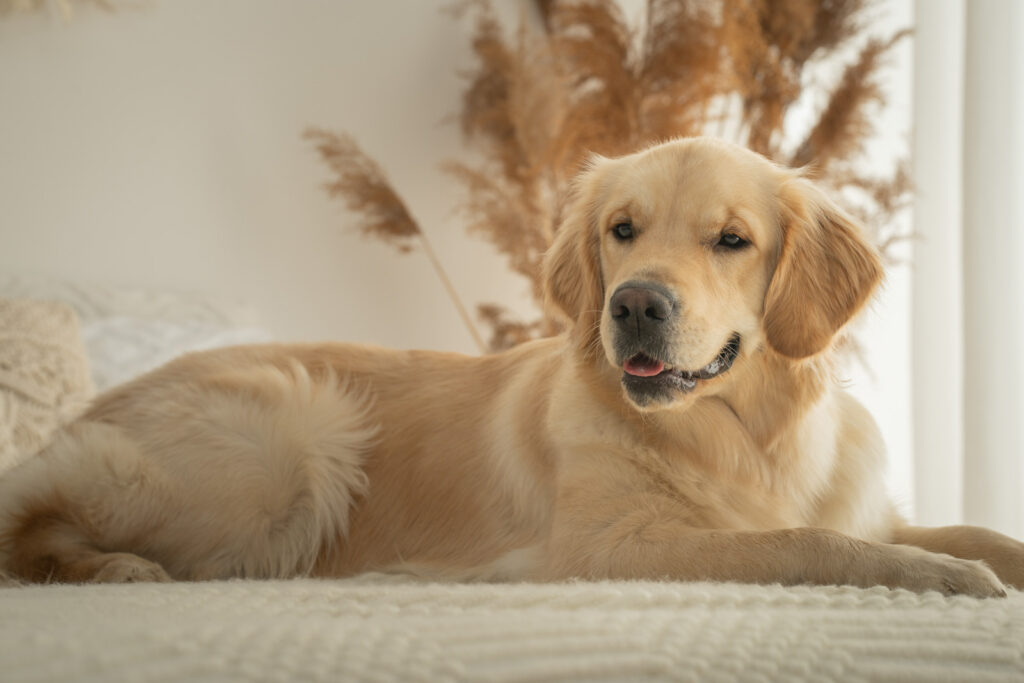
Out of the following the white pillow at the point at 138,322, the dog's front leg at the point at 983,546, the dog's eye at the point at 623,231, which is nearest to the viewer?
the dog's front leg at the point at 983,546

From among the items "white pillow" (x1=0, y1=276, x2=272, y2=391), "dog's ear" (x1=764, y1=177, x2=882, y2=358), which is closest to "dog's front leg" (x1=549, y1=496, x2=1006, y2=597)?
"dog's ear" (x1=764, y1=177, x2=882, y2=358)

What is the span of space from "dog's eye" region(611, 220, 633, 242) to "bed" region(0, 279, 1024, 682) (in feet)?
2.67

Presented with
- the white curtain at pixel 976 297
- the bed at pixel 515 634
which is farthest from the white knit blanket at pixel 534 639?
the white curtain at pixel 976 297

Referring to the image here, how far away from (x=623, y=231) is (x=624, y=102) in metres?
2.72

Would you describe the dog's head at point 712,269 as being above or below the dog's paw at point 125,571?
above

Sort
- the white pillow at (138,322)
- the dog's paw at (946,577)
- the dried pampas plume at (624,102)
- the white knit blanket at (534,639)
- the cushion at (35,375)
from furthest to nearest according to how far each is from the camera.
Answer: the dried pampas plume at (624,102) → the white pillow at (138,322) → the cushion at (35,375) → the dog's paw at (946,577) → the white knit blanket at (534,639)

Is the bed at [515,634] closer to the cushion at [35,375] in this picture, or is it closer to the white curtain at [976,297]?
the cushion at [35,375]

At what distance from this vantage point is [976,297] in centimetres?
347

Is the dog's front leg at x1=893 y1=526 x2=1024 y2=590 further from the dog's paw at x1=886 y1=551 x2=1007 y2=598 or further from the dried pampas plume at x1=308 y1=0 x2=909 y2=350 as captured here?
the dried pampas plume at x1=308 y1=0 x2=909 y2=350

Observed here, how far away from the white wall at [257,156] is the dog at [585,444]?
1.78 metres

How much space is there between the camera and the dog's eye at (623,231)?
1.75m

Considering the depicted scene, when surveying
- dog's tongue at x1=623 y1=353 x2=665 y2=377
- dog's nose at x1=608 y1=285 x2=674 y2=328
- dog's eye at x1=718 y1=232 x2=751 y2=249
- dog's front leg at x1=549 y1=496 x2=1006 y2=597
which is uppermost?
dog's eye at x1=718 y1=232 x2=751 y2=249

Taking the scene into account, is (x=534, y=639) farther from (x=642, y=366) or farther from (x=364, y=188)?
(x=364, y=188)

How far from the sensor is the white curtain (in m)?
3.36
